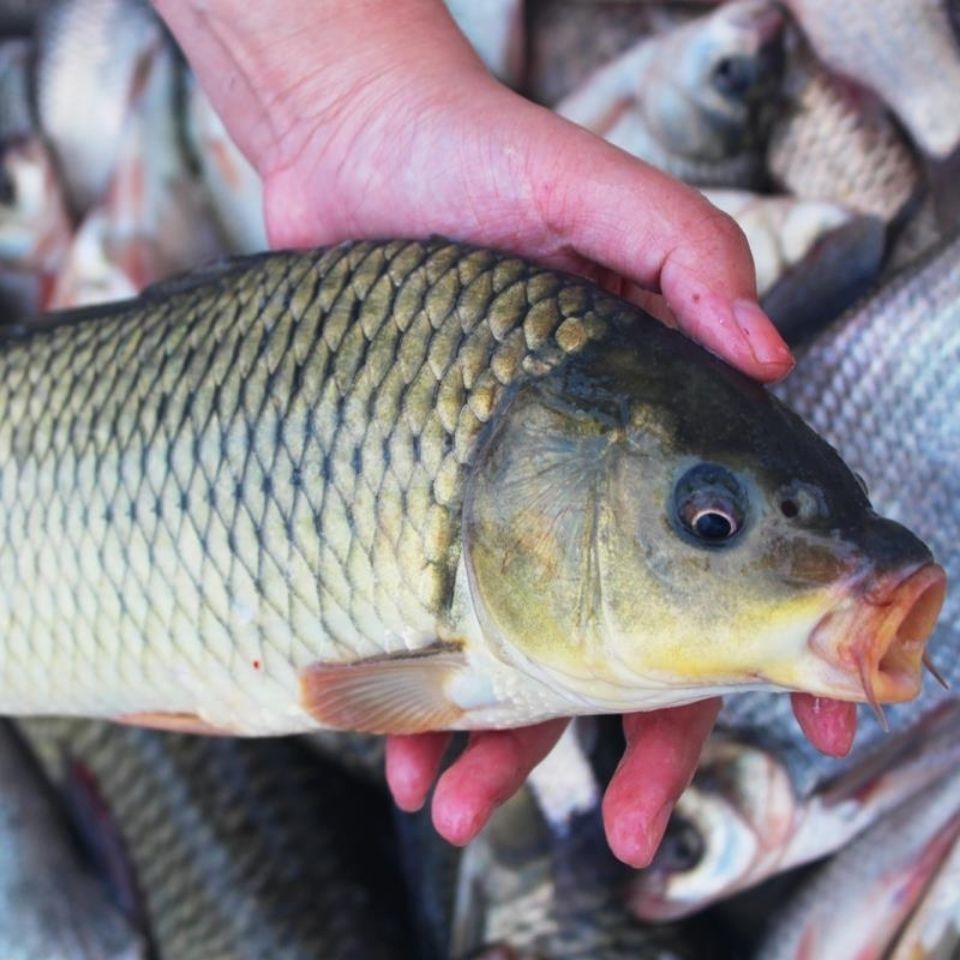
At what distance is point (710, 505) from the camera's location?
0.95 m

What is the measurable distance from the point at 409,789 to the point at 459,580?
1.41ft

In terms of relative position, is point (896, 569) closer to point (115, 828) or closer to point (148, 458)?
point (148, 458)

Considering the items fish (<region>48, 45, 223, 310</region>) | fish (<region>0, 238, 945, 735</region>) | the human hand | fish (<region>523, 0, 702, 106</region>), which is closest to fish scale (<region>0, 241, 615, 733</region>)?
fish (<region>0, 238, 945, 735</region>)

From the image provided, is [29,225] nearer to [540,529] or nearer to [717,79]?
[717,79]

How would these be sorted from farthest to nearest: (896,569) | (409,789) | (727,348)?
1. (409,789)
2. (727,348)
3. (896,569)

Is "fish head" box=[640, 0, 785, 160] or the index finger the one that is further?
"fish head" box=[640, 0, 785, 160]

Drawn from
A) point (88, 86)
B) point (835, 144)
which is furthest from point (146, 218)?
point (835, 144)

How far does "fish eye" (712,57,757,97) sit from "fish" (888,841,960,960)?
131 cm

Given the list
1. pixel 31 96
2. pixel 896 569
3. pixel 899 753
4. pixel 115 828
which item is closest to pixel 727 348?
pixel 896 569

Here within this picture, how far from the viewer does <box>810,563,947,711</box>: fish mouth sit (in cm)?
89

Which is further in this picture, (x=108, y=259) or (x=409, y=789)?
(x=108, y=259)

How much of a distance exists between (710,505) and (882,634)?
16 cm

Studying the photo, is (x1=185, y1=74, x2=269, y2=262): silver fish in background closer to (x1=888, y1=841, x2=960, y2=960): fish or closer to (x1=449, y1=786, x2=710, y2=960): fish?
(x1=449, y1=786, x2=710, y2=960): fish

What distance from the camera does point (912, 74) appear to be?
2057 millimetres
